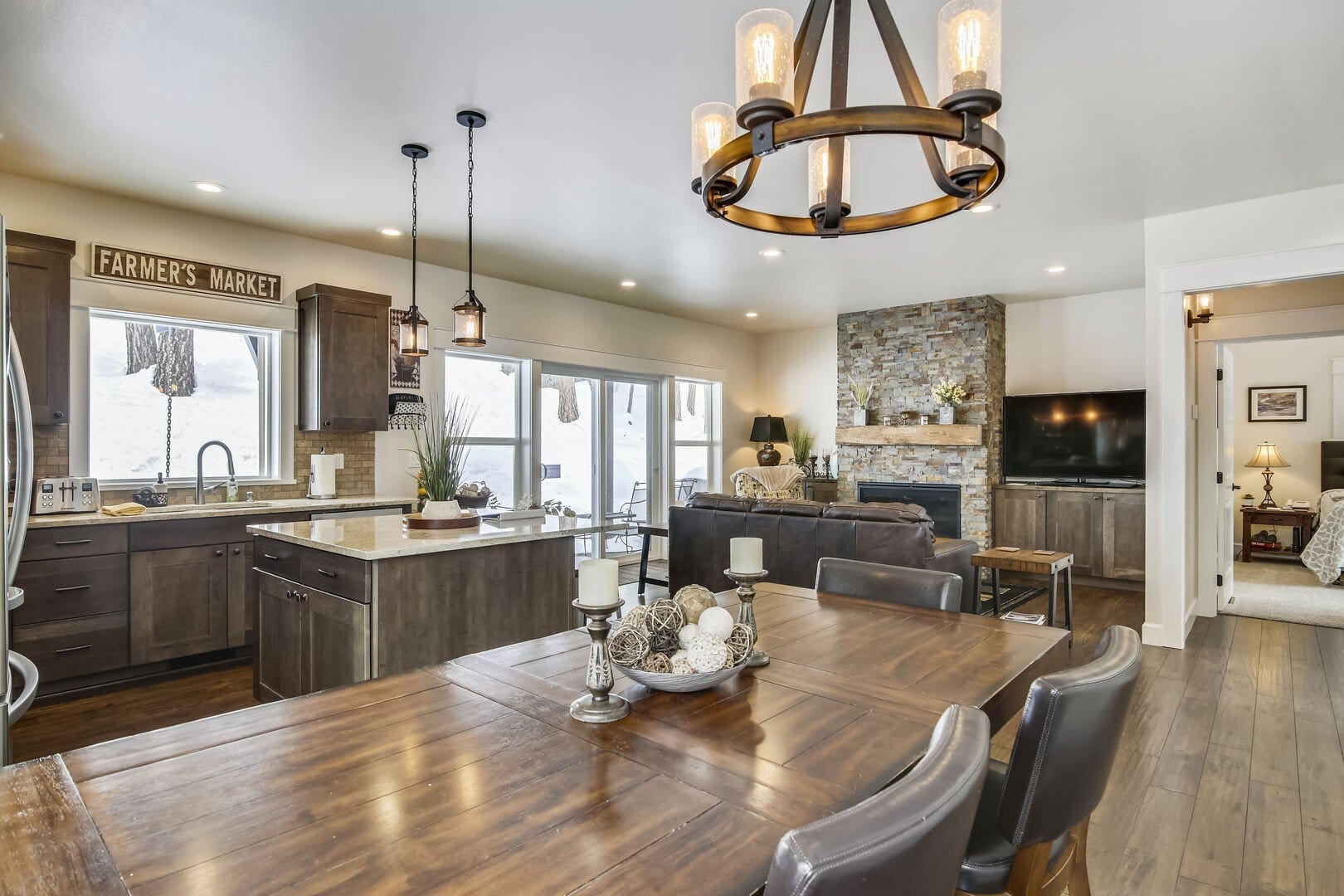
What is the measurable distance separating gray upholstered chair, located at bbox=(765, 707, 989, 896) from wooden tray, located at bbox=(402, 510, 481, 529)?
2.57m

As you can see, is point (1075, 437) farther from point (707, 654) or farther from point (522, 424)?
point (707, 654)

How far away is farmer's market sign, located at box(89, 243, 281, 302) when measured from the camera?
13.0ft

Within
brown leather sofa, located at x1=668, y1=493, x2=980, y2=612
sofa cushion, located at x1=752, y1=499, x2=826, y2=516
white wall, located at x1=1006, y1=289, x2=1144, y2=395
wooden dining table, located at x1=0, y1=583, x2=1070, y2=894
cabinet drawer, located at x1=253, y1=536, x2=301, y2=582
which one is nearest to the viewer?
wooden dining table, located at x1=0, y1=583, x2=1070, y2=894

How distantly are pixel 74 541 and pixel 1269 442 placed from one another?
10.1m

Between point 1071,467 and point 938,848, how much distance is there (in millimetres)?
6528

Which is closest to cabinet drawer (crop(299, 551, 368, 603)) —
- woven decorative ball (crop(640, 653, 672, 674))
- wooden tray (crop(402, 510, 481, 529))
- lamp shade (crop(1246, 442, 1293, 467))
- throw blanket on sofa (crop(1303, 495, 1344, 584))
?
wooden tray (crop(402, 510, 481, 529))

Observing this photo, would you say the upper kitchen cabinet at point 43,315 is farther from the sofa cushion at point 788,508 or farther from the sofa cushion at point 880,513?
the sofa cushion at point 880,513

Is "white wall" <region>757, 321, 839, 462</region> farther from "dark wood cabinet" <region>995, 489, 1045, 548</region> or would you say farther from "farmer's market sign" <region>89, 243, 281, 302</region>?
"farmer's market sign" <region>89, 243, 281, 302</region>

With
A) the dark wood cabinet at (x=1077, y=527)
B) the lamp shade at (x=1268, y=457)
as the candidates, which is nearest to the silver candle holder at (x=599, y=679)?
the dark wood cabinet at (x=1077, y=527)

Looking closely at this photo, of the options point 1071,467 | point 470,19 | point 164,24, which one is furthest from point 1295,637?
point 164,24

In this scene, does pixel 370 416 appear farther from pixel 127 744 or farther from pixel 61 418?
pixel 127 744

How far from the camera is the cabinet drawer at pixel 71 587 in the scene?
3.31 m

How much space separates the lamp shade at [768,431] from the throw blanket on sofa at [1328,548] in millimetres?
4838

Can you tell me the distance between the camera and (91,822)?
2.89ft
